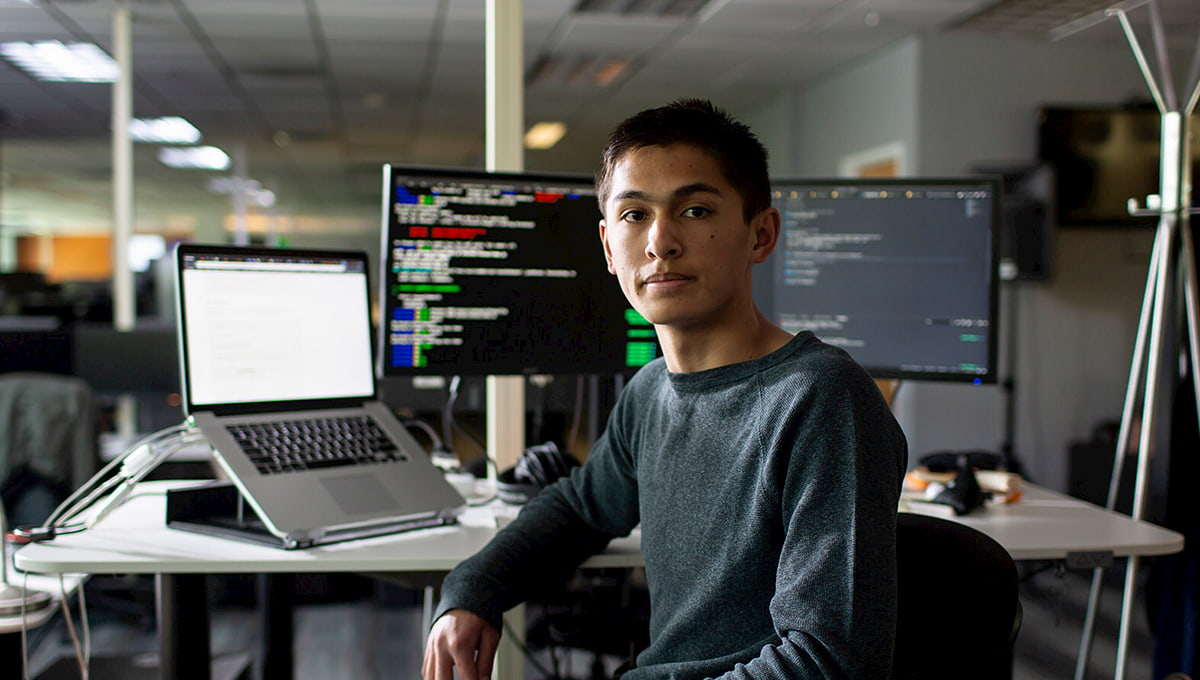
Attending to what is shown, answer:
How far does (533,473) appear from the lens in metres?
1.65

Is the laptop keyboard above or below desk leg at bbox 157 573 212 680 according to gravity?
above

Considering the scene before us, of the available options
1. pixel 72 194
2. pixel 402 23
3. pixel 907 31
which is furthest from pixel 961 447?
pixel 72 194

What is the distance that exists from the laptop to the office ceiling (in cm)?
191

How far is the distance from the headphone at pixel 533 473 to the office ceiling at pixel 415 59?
1.94 m

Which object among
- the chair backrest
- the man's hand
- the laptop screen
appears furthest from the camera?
the chair backrest

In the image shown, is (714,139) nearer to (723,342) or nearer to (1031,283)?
(723,342)

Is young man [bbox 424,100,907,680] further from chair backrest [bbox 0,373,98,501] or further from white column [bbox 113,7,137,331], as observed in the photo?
white column [bbox 113,7,137,331]

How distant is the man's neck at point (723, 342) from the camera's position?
3.47 feet

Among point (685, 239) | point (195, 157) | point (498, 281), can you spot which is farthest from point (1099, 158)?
point (195, 157)

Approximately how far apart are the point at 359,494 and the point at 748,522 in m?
0.74

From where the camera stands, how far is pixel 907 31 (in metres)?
5.42

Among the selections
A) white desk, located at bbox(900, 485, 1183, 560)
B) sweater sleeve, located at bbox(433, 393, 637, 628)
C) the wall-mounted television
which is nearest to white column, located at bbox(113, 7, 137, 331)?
sweater sleeve, located at bbox(433, 393, 637, 628)

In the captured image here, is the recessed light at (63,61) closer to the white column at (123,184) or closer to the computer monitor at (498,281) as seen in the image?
the white column at (123,184)

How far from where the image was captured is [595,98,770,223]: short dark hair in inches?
41.1
